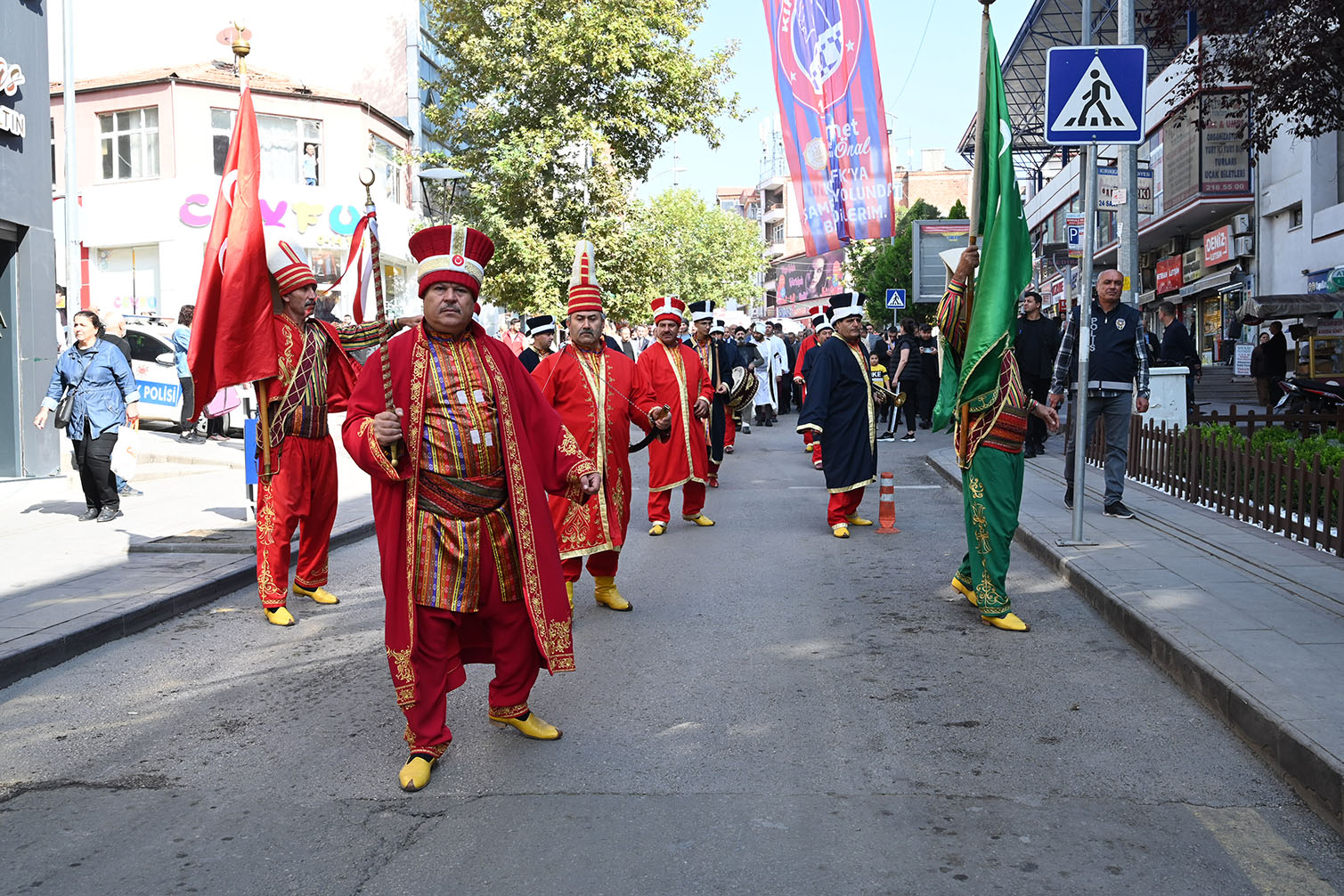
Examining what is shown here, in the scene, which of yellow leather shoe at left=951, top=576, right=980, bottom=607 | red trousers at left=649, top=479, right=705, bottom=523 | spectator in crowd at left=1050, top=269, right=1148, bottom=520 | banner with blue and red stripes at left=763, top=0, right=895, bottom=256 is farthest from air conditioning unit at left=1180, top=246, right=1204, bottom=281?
yellow leather shoe at left=951, top=576, right=980, bottom=607

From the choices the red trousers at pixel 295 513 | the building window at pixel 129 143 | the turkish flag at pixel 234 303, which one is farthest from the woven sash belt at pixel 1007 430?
the building window at pixel 129 143

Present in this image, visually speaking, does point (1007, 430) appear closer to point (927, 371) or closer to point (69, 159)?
point (927, 371)

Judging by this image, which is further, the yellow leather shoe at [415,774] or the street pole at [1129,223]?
the street pole at [1129,223]

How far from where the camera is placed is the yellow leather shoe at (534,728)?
195 inches

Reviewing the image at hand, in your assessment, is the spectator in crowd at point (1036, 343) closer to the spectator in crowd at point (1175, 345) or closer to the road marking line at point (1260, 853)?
the spectator in crowd at point (1175, 345)

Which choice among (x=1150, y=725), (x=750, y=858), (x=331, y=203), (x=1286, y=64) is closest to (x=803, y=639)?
(x=1150, y=725)

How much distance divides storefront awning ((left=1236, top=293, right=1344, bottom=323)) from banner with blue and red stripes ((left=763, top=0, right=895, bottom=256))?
6140mm

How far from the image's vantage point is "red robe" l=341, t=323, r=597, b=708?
4.53 metres

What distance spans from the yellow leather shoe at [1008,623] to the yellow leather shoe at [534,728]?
2.93 m

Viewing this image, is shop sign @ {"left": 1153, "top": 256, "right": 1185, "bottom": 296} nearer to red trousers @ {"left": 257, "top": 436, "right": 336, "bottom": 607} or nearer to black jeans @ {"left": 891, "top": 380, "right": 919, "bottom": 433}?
black jeans @ {"left": 891, "top": 380, "right": 919, "bottom": 433}

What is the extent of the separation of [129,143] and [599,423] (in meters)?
27.6

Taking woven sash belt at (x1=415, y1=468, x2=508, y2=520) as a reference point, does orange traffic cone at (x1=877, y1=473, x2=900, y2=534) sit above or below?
below

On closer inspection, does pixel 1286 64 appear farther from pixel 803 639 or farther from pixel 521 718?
pixel 521 718

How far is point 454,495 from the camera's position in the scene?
4.62m
